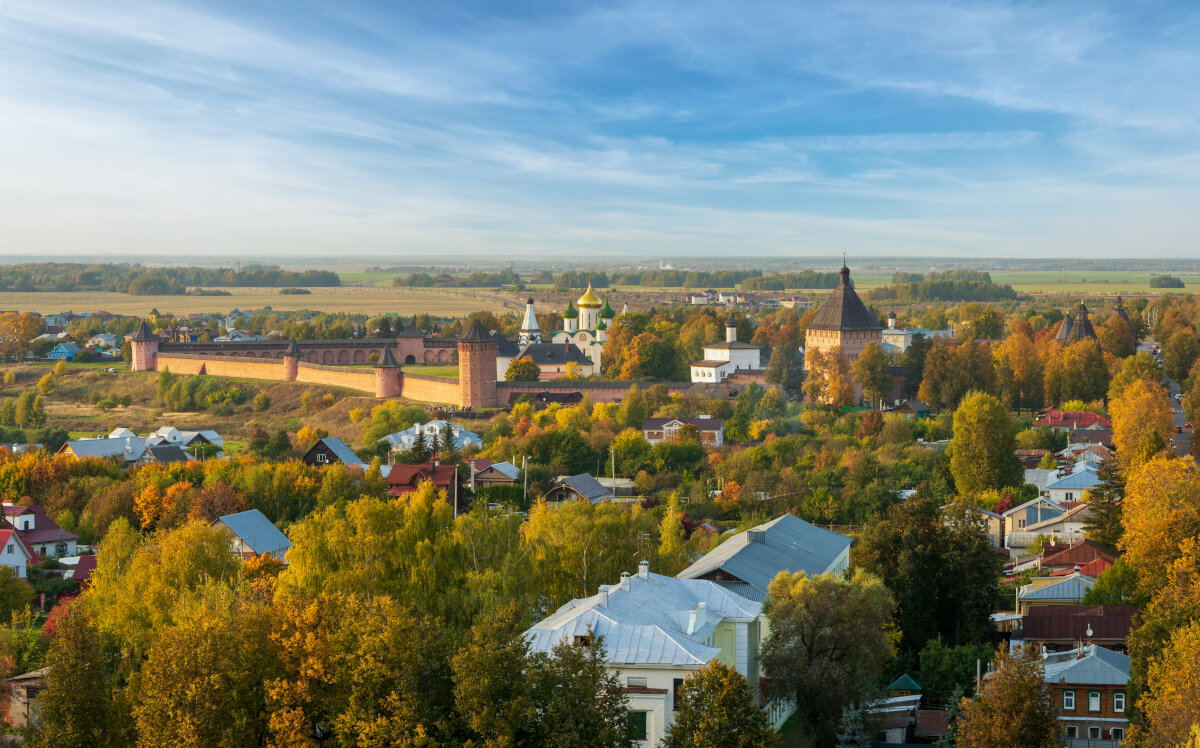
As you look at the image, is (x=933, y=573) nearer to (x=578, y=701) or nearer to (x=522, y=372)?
(x=578, y=701)

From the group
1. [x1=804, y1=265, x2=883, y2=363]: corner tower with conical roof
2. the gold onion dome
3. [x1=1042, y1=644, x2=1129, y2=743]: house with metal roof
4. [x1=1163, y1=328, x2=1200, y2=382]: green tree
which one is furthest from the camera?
the gold onion dome

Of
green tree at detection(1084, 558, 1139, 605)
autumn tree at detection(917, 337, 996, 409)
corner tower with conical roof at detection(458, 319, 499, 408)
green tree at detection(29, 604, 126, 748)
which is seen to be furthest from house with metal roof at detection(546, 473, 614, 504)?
green tree at detection(29, 604, 126, 748)

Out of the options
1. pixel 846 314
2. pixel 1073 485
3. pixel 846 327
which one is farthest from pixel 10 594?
pixel 846 314

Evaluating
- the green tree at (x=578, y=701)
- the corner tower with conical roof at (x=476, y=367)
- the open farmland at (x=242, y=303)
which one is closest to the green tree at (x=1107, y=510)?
the green tree at (x=578, y=701)

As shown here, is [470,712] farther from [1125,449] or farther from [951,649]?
[1125,449]

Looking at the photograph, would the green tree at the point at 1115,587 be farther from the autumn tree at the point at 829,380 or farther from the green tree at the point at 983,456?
the autumn tree at the point at 829,380

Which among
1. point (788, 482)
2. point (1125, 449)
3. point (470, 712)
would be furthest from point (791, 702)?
point (1125, 449)

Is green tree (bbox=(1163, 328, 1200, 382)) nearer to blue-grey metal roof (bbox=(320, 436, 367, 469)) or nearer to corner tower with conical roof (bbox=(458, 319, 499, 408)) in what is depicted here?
corner tower with conical roof (bbox=(458, 319, 499, 408))
